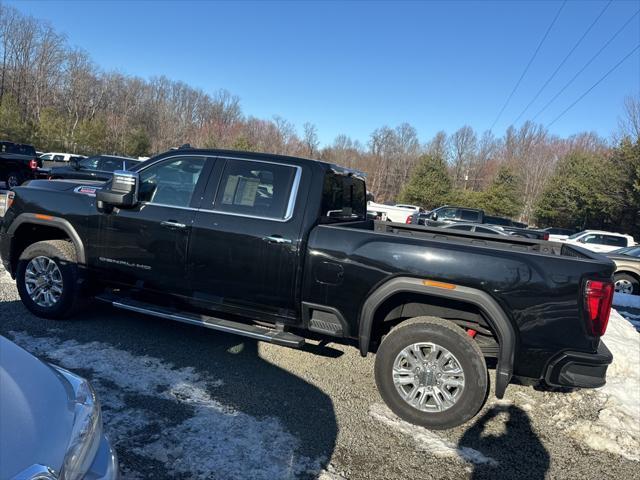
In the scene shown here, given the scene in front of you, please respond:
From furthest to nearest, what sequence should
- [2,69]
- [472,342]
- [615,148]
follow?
[2,69], [615,148], [472,342]

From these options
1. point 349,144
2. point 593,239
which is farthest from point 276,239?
point 349,144

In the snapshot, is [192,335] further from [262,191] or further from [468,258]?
[468,258]

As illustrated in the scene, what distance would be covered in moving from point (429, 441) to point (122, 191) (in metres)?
3.46

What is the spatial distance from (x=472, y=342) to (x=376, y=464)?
115 centimetres

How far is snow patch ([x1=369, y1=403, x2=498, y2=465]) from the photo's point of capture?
3.19m

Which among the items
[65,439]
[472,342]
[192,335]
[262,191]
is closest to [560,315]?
[472,342]

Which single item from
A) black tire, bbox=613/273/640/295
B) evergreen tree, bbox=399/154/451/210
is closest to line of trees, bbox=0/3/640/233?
evergreen tree, bbox=399/154/451/210

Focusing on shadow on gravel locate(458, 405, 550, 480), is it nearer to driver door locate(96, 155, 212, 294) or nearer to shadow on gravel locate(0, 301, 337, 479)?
shadow on gravel locate(0, 301, 337, 479)

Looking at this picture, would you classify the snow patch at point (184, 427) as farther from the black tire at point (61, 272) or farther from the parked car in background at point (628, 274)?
the parked car in background at point (628, 274)

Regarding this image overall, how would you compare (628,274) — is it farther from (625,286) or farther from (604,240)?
(604,240)

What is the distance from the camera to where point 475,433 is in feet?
11.6

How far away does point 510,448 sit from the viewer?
338cm

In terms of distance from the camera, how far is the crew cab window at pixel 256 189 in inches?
161

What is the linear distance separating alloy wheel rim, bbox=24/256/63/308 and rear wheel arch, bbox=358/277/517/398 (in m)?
3.31
